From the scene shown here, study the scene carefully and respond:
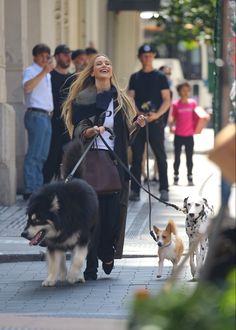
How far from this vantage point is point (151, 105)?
16703mm

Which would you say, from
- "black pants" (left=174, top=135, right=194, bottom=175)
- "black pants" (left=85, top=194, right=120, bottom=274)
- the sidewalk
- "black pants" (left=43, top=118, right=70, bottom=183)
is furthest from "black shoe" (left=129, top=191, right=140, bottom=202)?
"black pants" (left=85, top=194, right=120, bottom=274)

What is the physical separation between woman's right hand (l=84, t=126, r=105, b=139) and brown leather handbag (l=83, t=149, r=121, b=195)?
191 mm

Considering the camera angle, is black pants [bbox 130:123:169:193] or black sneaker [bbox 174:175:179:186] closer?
black pants [bbox 130:123:169:193]

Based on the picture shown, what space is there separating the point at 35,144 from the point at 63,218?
6.20 meters

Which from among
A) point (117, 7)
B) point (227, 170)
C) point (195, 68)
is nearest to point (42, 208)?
point (227, 170)

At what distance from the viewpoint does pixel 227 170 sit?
4848 millimetres

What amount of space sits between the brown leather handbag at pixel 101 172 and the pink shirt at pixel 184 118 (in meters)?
9.41

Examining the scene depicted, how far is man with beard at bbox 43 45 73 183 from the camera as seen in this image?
1597cm

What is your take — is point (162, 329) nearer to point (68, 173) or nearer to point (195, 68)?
point (68, 173)

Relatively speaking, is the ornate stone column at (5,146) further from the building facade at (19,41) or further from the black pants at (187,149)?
the black pants at (187,149)

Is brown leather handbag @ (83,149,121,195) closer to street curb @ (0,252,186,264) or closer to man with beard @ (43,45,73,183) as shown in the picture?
street curb @ (0,252,186,264)

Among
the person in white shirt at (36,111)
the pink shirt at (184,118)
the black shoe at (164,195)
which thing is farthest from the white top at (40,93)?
the pink shirt at (184,118)

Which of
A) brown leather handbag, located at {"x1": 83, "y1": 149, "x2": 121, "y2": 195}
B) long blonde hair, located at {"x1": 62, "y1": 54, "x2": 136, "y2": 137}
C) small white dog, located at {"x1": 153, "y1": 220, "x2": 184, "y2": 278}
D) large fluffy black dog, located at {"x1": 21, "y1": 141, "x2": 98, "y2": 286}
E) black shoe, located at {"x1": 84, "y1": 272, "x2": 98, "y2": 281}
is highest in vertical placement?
long blonde hair, located at {"x1": 62, "y1": 54, "x2": 136, "y2": 137}

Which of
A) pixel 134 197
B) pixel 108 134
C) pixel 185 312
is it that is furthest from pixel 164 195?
pixel 185 312
